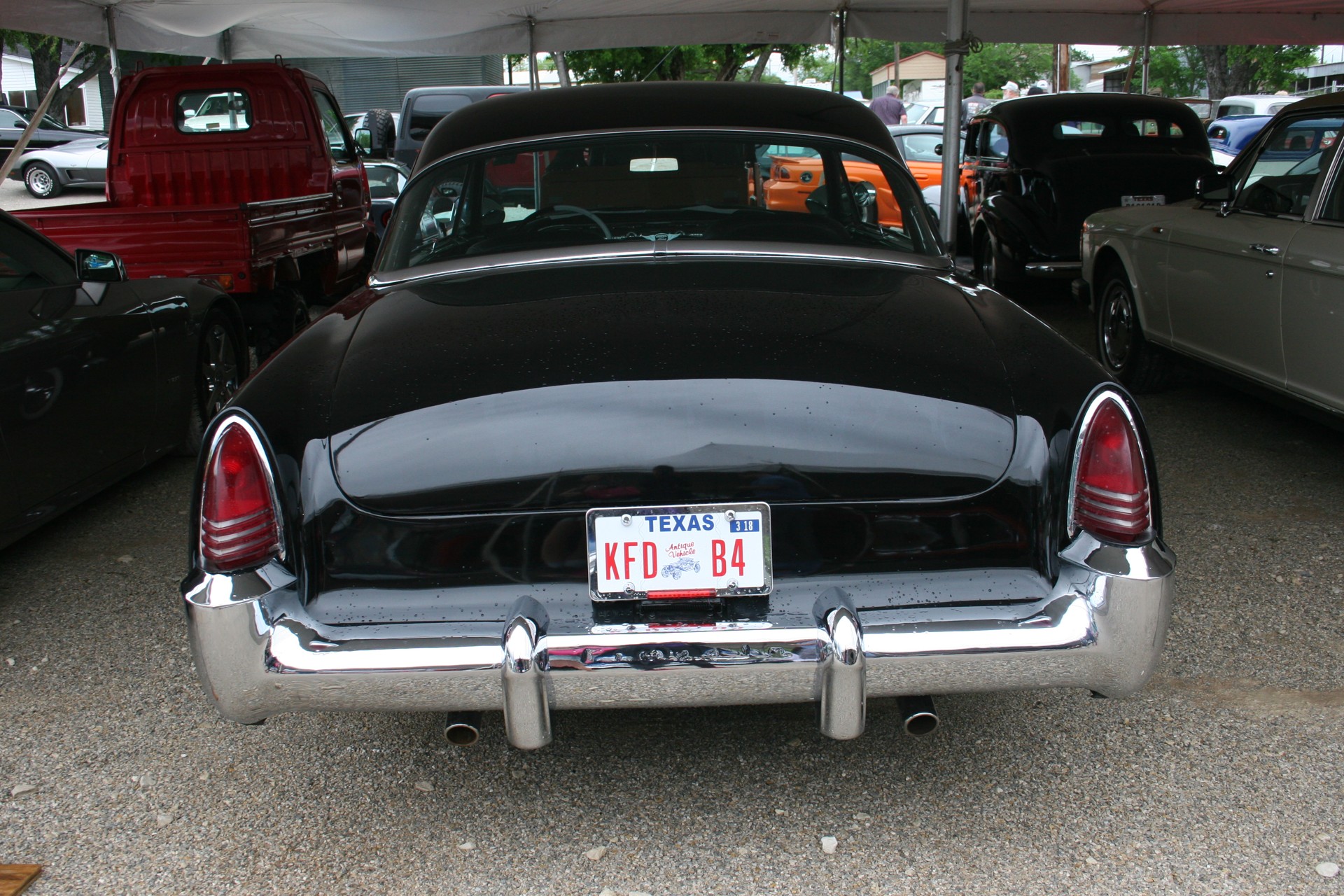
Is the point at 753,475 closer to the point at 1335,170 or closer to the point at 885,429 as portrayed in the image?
the point at 885,429

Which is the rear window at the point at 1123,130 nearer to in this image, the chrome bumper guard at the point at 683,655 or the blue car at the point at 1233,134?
the blue car at the point at 1233,134

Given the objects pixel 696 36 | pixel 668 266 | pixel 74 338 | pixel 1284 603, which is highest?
pixel 696 36

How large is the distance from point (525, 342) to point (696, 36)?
32.2 ft

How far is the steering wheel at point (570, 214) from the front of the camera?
11.4ft

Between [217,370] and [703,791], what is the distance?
3.87 metres

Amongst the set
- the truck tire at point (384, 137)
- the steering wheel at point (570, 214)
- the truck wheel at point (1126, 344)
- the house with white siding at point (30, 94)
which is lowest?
the truck wheel at point (1126, 344)

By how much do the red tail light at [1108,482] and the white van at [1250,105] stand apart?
80.3 feet

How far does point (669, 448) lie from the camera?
2217 mm

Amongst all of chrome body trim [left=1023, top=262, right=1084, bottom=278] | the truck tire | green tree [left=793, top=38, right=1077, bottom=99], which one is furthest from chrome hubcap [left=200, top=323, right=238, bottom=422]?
green tree [left=793, top=38, right=1077, bottom=99]

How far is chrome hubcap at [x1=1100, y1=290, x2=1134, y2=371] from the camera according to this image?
6332mm

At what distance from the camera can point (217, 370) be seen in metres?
5.60

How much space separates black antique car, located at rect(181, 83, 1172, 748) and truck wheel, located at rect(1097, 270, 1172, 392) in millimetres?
4144

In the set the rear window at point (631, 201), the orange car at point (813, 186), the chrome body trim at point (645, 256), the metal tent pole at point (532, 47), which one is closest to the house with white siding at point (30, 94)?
the metal tent pole at point (532, 47)

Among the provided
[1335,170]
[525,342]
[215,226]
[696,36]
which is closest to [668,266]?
[525,342]
